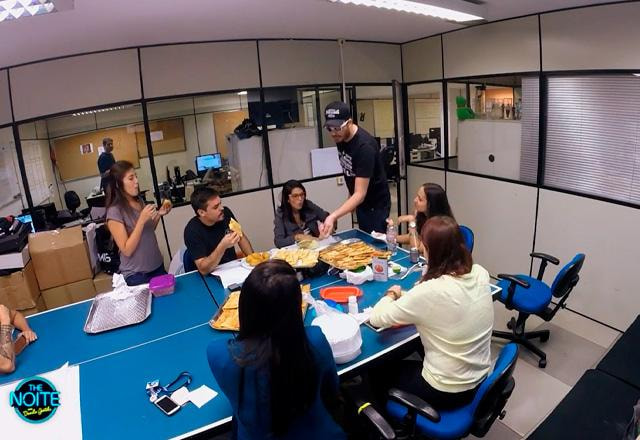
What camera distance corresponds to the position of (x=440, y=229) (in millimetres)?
1774

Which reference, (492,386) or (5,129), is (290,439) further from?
(5,129)

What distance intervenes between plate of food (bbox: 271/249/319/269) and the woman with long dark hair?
4.05 feet

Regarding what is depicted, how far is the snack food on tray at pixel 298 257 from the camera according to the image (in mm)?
2602

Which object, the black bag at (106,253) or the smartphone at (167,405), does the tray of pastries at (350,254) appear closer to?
the smartphone at (167,405)

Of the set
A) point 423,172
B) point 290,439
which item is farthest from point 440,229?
point 423,172

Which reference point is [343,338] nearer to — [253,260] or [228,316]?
[228,316]

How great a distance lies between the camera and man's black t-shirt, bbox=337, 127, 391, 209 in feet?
10.1

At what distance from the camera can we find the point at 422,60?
15.5ft

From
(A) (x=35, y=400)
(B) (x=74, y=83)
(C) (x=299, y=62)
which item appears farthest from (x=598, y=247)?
(B) (x=74, y=83)

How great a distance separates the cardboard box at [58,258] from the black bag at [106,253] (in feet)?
0.49

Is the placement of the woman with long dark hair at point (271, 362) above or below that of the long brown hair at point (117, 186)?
below

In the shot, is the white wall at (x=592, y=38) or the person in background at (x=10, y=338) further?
the white wall at (x=592, y=38)

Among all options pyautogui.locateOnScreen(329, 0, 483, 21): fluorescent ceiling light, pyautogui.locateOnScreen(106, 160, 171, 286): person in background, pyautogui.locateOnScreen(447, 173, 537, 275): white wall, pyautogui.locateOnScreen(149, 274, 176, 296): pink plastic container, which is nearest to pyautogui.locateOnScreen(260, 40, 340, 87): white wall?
pyautogui.locateOnScreen(329, 0, 483, 21): fluorescent ceiling light

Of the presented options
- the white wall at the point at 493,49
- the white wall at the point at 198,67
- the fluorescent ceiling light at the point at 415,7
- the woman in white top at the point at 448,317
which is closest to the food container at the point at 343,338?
the woman in white top at the point at 448,317
